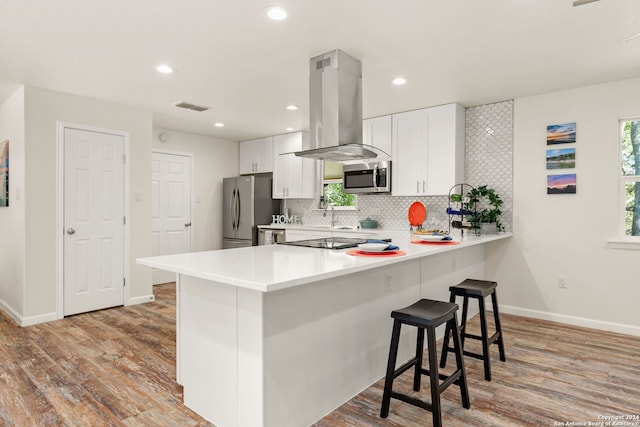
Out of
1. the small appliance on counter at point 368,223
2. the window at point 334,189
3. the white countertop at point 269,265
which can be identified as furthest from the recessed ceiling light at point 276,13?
the window at point 334,189

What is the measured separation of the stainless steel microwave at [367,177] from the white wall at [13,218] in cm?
365

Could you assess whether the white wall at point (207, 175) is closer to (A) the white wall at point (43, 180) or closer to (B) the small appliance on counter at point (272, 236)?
(B) the small appliance on counter at point (272, 236)

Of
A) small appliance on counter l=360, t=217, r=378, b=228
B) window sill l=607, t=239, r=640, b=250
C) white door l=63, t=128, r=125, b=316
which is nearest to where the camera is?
window sill l=607, t=239, r=640, b=250

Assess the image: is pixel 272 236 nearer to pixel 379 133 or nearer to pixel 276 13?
pixel 379 133

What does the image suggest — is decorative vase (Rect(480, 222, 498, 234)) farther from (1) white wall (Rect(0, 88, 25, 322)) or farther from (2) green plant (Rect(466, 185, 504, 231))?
(1) white wall (Rect(0, 88, 25, 322))

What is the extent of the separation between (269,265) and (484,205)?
3339mm

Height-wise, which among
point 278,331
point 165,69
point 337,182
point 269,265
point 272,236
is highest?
point 165,69

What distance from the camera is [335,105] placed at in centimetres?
290

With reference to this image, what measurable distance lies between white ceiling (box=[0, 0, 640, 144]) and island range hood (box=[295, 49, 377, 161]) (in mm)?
101

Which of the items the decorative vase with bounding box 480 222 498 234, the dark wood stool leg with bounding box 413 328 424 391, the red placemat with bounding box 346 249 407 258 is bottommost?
the dark wood stool leg with bounding box 413 328 424 391

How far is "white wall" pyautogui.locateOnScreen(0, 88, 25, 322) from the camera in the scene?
3.81 meters

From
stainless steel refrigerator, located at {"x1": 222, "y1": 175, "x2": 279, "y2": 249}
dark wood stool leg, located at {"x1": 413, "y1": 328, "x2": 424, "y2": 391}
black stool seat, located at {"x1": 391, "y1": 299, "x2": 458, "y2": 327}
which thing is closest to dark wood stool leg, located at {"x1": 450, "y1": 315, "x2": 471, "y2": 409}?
black stool seat, located at {"x1": 391, "y1": 299, "x2": 458, "y2": 327}

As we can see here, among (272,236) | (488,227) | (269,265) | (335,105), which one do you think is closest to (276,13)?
(335,105)

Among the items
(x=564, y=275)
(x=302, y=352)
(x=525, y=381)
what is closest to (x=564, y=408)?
(x=525, y=381)
